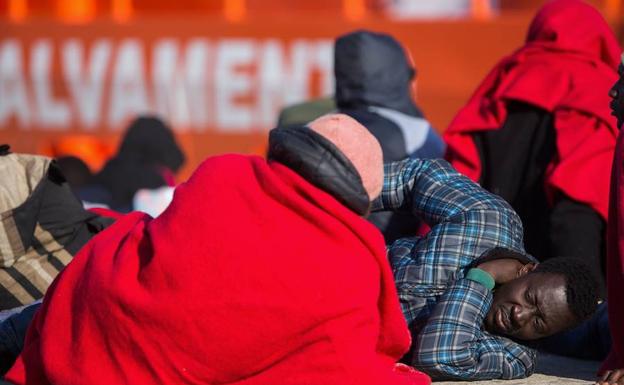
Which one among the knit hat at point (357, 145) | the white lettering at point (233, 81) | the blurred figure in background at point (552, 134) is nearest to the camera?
the knit hat at point (357, 145)

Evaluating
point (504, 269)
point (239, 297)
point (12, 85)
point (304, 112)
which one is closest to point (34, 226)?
point (239, 297)

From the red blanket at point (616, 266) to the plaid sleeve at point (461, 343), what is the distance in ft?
1.01

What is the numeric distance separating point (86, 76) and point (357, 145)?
6792mm

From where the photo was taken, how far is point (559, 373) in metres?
4.24

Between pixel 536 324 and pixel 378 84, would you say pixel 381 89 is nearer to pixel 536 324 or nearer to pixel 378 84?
pixel 378 84

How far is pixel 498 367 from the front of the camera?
13.0 feet

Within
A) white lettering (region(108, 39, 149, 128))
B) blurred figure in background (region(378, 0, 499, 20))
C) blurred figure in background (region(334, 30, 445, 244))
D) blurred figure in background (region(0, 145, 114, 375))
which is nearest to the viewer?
blurred figure in background (region(0, 145, 114, 375))

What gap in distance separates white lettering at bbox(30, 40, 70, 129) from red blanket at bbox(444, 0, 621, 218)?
5.38 meters

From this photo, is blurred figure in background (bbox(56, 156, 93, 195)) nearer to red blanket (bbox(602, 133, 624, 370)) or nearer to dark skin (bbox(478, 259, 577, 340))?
dark skin (bbox(478, 259, 577, 340))

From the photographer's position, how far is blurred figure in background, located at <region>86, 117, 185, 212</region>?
708cm

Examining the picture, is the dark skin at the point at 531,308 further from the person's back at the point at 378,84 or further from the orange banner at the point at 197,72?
the orange banner at the point at 197,72

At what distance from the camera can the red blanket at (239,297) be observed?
3.32 meters

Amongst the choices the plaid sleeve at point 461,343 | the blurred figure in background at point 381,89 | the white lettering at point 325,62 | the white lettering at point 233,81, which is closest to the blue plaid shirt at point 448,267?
the plaid sleeve at point 461,343

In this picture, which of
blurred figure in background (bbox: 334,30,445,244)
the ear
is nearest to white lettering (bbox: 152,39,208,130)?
blurred figure in background (bbox: 334,30,445,244)
